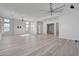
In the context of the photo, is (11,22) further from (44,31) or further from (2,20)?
(44,31)

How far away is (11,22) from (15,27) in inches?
43.6

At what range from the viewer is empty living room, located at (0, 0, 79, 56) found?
156 inches

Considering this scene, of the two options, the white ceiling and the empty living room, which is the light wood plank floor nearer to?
the empty living room

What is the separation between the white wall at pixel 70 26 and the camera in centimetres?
703

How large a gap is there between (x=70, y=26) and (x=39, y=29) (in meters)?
9.80

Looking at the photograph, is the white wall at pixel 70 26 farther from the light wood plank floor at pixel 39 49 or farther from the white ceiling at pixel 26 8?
the light wood plank floor at pixel 39 49

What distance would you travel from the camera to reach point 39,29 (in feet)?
55.6

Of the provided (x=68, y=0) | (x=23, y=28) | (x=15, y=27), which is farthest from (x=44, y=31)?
(x=68, y=0)

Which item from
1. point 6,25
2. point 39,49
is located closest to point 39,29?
point 6,25

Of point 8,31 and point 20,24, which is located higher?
point 20,24

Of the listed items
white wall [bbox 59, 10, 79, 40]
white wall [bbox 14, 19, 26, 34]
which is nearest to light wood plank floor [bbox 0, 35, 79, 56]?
white wall [bbox 59, 10, 79, 40]

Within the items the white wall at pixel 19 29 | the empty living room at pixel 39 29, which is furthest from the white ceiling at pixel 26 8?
the white wall at pixel 19 29

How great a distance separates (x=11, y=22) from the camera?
13.2 metres

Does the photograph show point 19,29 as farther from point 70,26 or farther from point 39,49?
point 39,49
